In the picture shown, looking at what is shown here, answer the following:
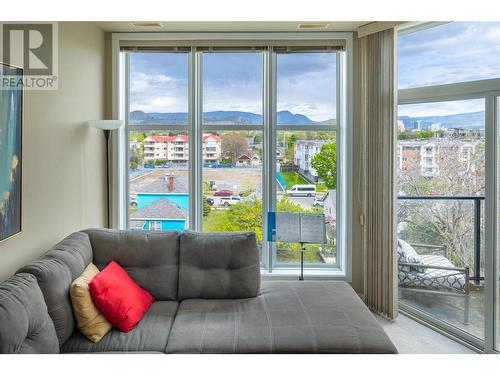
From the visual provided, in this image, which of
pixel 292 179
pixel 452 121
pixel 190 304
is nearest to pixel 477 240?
pixel 452 121

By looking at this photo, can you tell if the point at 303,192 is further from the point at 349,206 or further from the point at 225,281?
the point at 225,281

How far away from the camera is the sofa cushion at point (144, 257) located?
2826mm

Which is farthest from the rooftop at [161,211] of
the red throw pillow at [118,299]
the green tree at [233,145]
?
the red throw pillow at [118,299]

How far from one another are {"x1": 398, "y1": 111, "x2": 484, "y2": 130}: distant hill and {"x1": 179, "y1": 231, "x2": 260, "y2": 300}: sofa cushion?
1712mm

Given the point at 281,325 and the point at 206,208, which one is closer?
the point at 281,325

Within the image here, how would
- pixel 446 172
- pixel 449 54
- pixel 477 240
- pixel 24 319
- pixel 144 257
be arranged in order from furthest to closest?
1. pixel 446 172
2. pixel 449 54
3. pixel 477 240
4. pixel 144 257
5. pixel 24 319

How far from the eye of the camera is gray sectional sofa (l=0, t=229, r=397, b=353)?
1928 millimetres

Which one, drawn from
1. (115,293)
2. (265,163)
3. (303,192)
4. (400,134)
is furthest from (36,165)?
(400,134)

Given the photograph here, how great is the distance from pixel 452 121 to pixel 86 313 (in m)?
2.95

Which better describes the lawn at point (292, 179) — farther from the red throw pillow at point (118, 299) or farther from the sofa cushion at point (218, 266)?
the red throw pillow at point (118, 299)

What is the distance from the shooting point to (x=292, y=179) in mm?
3928

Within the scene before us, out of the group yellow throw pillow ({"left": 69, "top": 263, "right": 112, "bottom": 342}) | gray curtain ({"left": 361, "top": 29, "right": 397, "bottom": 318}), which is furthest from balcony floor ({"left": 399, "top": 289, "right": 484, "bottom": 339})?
yellow throw pillow ({"left": 69, "top": 263, "right": 112, "bottom": 342})

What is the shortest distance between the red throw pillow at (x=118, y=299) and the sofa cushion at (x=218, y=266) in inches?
14.6

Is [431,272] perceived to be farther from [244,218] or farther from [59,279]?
[59,279]
